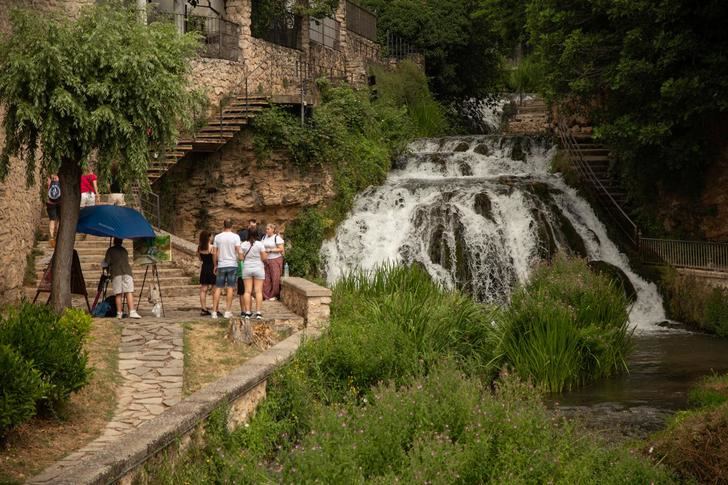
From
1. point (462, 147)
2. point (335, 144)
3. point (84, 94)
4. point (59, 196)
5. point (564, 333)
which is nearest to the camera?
point (84, 94)

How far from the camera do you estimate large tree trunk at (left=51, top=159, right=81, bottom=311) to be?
14.2 meters

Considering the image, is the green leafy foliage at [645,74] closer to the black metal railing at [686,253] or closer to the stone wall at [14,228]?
the black metal railing at [686,253]

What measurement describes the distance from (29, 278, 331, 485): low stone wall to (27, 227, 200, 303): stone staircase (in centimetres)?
482

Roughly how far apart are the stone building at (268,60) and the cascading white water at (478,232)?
173 cm

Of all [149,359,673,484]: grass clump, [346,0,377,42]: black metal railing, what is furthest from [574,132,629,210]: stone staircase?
[149,359,673,484]: grass clump

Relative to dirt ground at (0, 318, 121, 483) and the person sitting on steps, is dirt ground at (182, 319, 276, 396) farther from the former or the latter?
the person sitting on steps

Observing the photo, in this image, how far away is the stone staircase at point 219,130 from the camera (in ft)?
80.5

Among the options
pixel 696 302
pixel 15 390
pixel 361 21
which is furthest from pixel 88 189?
pixel 361 21

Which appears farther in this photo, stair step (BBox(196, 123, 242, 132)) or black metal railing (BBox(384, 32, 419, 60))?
black metal railing (BBox(384, 32, 419, 60))

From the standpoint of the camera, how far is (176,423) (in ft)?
30.7

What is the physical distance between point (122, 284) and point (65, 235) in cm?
129

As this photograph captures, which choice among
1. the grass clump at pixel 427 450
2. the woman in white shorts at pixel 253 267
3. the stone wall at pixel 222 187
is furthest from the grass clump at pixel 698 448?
the stone wall at pixel 222 187

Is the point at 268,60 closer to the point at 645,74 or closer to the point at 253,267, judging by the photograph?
the point at 645,74

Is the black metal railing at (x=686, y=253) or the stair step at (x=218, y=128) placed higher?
the stair step at (x=218, y=128)
